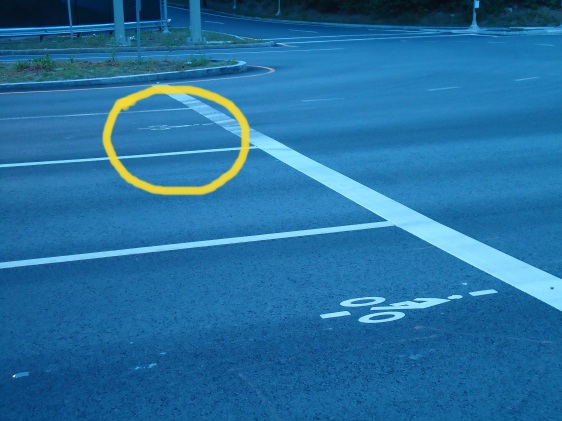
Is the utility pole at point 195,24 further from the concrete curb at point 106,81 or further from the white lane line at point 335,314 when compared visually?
the white lane line at point 335,314

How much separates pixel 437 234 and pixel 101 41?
27166mm

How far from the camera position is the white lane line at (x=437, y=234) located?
20.3ft

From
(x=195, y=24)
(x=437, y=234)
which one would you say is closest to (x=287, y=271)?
(x=437, y=234)

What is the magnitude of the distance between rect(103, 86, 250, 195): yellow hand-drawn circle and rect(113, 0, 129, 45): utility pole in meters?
13.0

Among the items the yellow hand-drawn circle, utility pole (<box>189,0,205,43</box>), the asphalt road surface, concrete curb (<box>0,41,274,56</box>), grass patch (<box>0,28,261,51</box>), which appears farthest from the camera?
utility pole (<box>189,0,205,43</box>)

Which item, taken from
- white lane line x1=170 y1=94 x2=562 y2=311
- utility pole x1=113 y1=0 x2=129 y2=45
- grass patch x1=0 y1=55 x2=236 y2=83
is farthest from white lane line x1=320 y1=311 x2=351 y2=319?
utility pole x1=113 y1=0 x2=129 y2=45

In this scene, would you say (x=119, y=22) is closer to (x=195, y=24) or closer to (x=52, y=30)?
(x=195, y=24)

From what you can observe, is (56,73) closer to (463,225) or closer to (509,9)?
(463,225)

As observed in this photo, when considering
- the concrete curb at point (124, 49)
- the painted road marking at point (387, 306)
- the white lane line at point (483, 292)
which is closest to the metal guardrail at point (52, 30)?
the concrete curb at point (124, 49)

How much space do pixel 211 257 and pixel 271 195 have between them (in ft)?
7.03

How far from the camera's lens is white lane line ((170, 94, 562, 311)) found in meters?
6.20

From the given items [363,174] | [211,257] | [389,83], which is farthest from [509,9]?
[211,257]

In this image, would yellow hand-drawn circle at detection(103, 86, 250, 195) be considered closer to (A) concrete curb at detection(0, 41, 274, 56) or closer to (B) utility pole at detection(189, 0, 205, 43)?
(A) concrete curb at detection(0, 41, 274, 56)

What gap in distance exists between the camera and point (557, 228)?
7.69 metres
